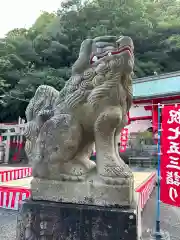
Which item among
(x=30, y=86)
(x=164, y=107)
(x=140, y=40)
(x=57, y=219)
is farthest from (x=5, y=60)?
(x=57, y=219)

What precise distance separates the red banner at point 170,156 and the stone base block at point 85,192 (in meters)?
1.36

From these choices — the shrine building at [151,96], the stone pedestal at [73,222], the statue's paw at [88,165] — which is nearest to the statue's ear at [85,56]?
the statue's paw at [88,165]

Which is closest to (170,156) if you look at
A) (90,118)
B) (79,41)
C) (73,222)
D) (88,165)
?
(88,165)

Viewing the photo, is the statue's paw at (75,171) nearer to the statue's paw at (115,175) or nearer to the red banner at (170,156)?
the statue's paw at (115,175)

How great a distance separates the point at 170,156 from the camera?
3.30m

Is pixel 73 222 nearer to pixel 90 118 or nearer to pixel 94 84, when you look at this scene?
pixel 90 118

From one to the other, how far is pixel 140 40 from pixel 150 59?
1.60m

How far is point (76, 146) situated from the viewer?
2.18 meters

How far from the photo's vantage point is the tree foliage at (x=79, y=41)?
51.4ft

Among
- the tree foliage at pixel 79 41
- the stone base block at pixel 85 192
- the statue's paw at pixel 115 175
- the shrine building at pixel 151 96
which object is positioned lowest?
the stone base block at pixel 85 192

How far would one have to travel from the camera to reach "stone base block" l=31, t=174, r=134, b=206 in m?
2.00

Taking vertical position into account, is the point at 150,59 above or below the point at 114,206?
above

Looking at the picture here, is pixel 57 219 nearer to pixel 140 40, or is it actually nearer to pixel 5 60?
pixel 5 60

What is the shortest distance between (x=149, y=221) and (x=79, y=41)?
47.3 ft
